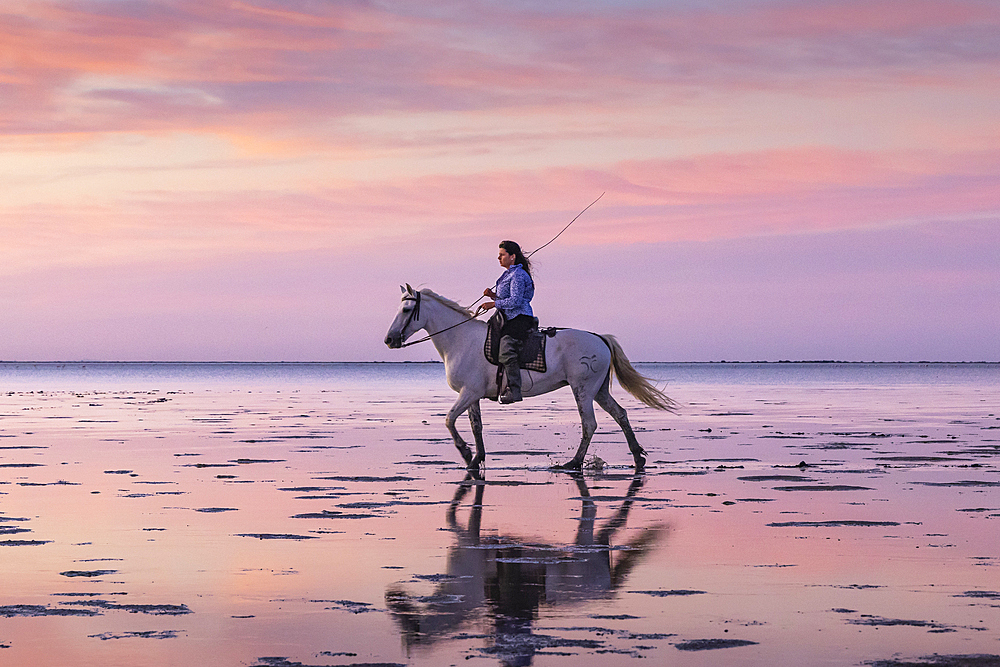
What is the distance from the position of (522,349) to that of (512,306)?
24.2 inches

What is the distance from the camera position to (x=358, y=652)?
600 centimetres

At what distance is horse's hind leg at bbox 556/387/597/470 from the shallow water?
1.62 ft

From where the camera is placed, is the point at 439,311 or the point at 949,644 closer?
the point at 949,644

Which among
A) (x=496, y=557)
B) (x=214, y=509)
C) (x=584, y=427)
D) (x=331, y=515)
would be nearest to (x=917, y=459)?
(x=584, y=427)

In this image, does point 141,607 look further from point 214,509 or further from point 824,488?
point 824,488

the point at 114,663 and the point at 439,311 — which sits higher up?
the point at 439,311

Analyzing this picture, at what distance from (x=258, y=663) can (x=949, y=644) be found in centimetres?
332

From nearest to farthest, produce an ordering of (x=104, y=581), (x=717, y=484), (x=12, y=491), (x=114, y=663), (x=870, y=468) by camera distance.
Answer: (x=114, y=663), (x=104, y=581), (x=12, y=491), (x=717, y=484), (x=870, y=468)

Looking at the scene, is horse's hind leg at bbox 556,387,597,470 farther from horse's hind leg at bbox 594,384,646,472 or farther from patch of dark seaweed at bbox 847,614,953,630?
patch of dark seaweed at bbox 847,614,953,630

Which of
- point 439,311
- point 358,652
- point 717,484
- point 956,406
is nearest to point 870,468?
point 717,484

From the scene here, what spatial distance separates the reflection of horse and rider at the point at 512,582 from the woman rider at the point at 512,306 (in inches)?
217

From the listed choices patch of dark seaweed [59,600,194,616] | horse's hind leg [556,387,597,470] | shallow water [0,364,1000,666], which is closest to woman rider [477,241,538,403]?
horse's hind leg [556,387,597,470]

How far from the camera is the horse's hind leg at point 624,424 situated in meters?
16.3

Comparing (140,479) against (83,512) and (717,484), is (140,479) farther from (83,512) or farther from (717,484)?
(717,484)
